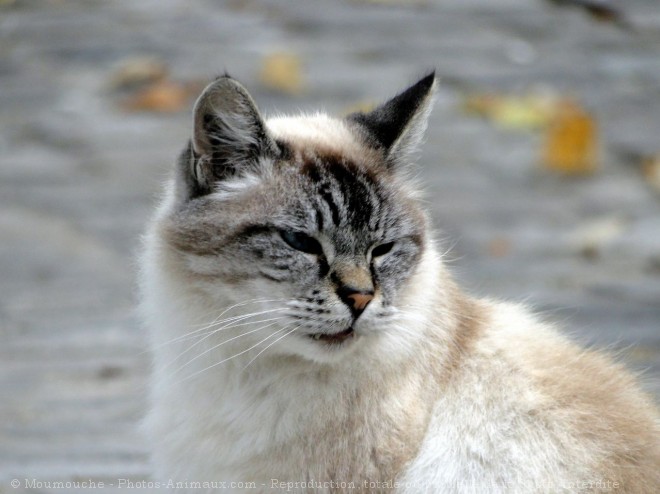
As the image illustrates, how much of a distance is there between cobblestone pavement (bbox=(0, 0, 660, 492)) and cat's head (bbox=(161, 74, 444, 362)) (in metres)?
0.99

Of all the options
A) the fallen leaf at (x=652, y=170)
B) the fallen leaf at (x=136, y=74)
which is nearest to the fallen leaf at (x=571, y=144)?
the fallen leaf at (x=652, y=170)

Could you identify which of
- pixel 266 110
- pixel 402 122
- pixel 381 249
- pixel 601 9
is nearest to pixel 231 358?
pixel 381 249

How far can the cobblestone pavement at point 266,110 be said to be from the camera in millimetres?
5250

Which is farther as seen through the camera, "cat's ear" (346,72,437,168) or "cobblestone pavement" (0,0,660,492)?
"cobblestone pavement" (0,0,660,492)

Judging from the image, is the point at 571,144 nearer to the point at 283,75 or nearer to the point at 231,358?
the point at 283,75

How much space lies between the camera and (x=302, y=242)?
3.41 meters

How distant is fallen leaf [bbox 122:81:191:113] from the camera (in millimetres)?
7711

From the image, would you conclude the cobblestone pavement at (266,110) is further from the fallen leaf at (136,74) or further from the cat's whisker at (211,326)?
the cat's whisker at (211,326)

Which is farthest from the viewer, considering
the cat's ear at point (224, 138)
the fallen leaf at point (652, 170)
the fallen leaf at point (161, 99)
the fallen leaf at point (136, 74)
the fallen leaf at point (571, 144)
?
the fallen leaf at point (136, 74)

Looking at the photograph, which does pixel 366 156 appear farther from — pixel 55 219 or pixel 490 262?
pixel 55 219

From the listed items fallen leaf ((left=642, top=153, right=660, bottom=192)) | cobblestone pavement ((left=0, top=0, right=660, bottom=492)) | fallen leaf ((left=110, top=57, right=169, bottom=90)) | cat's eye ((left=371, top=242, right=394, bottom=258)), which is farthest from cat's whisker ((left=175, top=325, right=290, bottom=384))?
fallen leaf ((left=110, top=57, right=169, bottom=90))

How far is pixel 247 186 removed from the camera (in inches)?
140

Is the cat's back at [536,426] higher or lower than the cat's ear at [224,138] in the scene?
lower

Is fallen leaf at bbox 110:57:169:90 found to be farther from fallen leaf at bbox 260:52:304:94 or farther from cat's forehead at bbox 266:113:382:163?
cat's forehead at bbox 266:113:382:163
